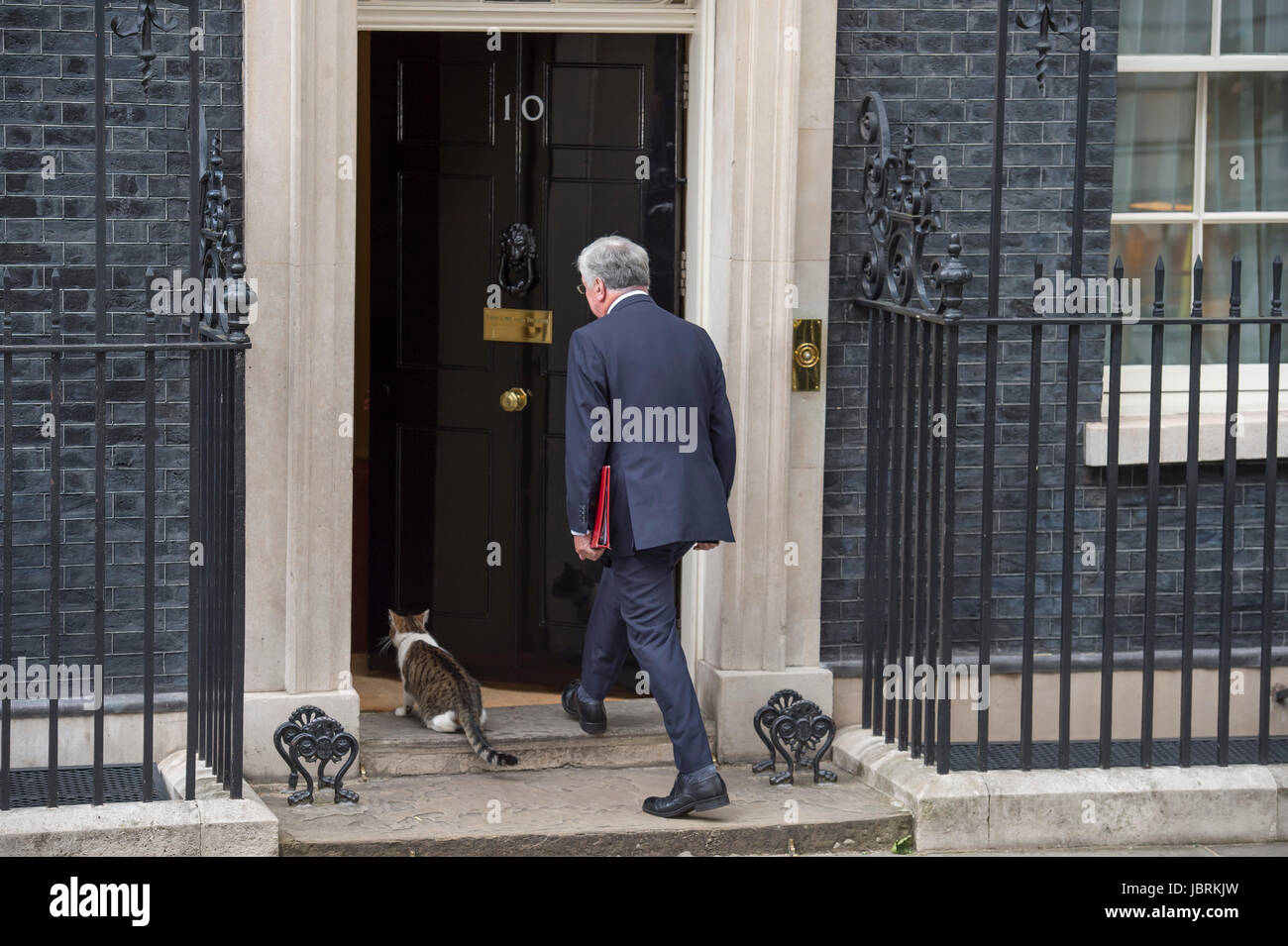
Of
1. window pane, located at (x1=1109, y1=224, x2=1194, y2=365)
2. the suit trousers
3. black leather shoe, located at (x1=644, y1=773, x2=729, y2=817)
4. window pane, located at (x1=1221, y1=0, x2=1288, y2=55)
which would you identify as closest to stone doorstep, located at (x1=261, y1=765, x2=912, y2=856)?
black leather shoe, located at (x1=644, y1=773, x2=729, y2=817)

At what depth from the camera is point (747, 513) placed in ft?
21.4

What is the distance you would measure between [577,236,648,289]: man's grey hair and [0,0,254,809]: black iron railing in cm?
116

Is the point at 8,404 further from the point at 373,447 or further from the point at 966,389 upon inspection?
the point at 966,389

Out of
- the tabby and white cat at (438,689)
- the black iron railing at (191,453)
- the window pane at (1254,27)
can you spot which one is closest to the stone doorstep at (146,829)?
the black iron railing at (191,453)

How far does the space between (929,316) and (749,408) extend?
0.92 meters

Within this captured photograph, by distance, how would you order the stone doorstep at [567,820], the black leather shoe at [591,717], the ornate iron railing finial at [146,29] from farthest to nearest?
the black leather shoe at [591,717] < the stone doorstep at [567,820] < the ornate iron railing finial at [146,29]

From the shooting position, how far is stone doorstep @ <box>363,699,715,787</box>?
6.38 meters

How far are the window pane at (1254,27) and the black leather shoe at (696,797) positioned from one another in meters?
3.76

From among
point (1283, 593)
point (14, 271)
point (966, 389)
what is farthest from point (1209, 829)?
point (14, 271)

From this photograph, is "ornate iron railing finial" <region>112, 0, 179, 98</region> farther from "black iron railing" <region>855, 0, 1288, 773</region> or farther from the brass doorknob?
"black iron railing" <region>855, 0, 1288, 773</region>

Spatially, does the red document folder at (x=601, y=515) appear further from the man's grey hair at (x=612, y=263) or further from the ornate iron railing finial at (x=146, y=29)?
the ornate iron railing finial at (x=146, y=29)

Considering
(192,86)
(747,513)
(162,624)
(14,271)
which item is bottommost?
(162,624)

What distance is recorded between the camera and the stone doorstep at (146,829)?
5277 millimetres

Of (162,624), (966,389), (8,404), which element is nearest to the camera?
(8,404)
